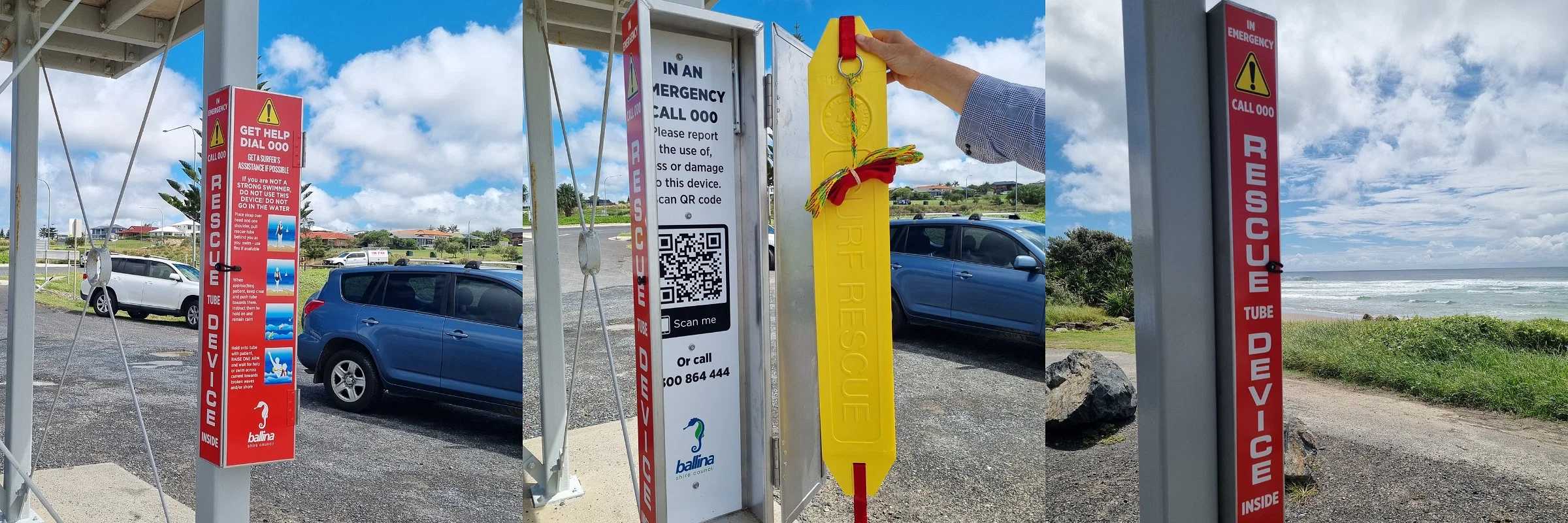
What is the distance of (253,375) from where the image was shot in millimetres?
1281

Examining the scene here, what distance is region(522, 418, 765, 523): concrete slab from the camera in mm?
2119

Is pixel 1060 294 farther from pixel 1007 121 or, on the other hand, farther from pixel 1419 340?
pixel 1007 121

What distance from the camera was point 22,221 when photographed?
7.29 feet

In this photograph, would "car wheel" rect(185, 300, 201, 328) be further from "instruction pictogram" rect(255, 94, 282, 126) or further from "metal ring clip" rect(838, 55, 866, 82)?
"metal ring clip" rect(838, 55, 866, 82)

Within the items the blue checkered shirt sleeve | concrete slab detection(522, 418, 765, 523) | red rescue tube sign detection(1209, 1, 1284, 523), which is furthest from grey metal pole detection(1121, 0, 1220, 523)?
concrete slab detection(522, 418, 765, 523)

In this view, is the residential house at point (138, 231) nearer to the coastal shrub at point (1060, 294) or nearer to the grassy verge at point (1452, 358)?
the coastal shrub at point (1060, 294)

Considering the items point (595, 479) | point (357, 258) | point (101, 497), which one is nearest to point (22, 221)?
point (101, 497)

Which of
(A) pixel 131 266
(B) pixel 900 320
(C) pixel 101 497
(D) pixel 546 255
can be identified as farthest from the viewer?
(A) pixel 131 266

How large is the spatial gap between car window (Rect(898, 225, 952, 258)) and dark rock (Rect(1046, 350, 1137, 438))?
33.5 inches

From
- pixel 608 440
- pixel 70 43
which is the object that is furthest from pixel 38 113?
pixel 608 440

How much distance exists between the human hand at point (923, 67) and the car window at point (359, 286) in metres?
2.87

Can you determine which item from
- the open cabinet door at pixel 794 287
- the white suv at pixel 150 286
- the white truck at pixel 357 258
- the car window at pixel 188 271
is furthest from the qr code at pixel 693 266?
the car window at pixel 188 271

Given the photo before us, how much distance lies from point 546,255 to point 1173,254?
5.74 ft

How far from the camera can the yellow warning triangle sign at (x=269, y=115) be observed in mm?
1243
